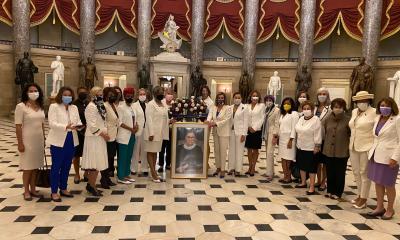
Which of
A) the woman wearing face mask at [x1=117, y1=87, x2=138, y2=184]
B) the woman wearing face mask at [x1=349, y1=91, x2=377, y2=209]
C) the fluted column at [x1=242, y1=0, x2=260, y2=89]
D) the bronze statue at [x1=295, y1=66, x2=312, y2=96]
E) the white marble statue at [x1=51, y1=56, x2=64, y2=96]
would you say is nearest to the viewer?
the woman wearing face mask at [x1=349, y1=91, x2=377, y2=209]

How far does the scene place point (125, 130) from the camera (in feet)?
16.1

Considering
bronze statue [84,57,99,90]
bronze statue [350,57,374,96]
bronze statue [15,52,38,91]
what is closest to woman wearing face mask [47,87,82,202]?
bronze statue [15,52,38,91]

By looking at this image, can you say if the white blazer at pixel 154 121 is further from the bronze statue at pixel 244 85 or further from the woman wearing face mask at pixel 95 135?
the bronze statue at pixel 244 85

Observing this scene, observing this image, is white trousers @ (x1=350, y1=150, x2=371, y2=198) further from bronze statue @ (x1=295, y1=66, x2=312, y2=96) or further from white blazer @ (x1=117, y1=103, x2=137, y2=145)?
bronze statue @ (x1=295, y1=66, x2=312, y2=96)

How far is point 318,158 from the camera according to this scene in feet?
16.1

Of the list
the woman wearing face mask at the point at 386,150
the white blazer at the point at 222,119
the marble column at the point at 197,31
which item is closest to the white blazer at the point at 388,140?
the woman wearing face mask at the point at 386,150

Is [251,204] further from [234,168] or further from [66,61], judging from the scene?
[66,61]

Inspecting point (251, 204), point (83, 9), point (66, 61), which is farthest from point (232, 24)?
point (251, 204)

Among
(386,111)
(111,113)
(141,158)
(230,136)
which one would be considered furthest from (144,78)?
(386,111)

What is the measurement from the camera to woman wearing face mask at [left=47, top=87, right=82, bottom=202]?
3.98m

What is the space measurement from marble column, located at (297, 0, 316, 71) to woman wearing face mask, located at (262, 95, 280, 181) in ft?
34.4

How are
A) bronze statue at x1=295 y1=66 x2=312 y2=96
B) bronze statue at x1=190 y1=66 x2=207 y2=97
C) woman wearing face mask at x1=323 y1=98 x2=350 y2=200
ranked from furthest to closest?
bronze statue at x1=190 y1=66 x2=207 y2=97
bronze statue at x1=295 y1=66 x2=312 y2=96
woman wearing face mask at x1=323 y1=98 x2=350 y2=200

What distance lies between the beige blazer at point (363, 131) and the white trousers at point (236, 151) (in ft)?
6.49

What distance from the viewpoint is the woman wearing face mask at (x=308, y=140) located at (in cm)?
477
